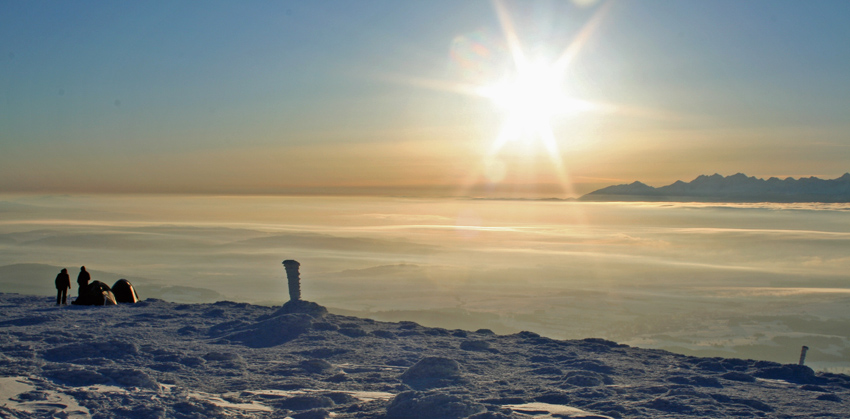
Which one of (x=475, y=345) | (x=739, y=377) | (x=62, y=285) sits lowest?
(x=475, y=345)

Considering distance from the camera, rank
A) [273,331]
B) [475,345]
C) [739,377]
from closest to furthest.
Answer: [739,377], [475,345], [273,331]

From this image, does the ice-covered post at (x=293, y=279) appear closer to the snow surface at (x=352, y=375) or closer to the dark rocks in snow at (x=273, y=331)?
the snow surface at (x=352, y=375)

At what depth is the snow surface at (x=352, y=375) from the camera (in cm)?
912

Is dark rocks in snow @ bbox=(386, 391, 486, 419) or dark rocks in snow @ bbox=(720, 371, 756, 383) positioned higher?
dark rocks in snow @ bbox=(386, 391, 486, 419)

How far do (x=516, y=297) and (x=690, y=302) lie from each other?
14.3 m

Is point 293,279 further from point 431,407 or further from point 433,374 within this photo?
point 431,407

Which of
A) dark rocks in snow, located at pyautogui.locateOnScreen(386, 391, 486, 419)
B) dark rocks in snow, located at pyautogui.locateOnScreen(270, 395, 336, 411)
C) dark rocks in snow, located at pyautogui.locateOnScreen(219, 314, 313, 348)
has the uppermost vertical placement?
dark rocks in snow, located at pyautogui.locateOnScreen(386, 391, 486, 419)

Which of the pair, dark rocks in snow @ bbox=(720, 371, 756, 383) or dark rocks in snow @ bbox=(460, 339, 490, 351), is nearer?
dark rocks in snow @ bbox=(720, 371, 756, 383)

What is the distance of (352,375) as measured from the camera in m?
11.7

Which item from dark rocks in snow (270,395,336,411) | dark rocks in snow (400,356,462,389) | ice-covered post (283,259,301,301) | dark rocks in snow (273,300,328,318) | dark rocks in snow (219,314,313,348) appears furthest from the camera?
ice-covered post (283,259,301,301)

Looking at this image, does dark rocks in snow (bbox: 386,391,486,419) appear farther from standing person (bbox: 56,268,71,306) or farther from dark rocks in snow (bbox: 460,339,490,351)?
standing person (bbox: 56,268,71,306)

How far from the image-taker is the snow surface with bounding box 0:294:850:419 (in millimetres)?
9125

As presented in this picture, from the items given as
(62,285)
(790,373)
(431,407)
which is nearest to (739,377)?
(790,373)

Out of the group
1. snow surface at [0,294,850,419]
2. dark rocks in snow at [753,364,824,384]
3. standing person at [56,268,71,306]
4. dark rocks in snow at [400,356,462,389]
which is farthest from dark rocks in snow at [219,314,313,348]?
dark rocks in snow at [753,364,824,384]
